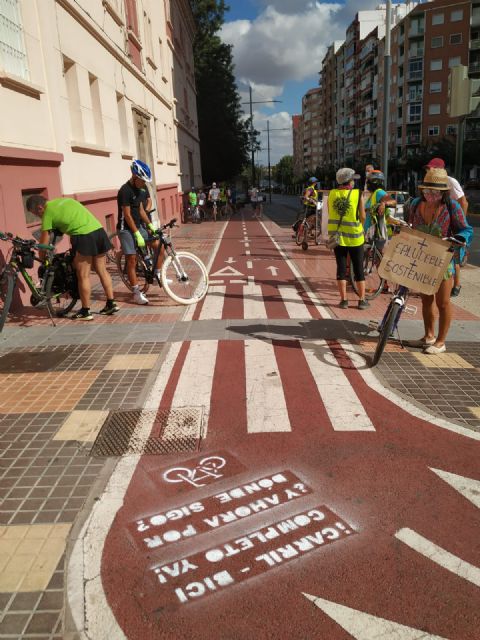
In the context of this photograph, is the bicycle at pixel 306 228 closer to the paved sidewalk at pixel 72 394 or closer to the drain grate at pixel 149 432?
the paved sidewalk at pixel 72 394

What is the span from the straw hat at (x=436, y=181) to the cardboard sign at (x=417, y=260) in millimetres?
497

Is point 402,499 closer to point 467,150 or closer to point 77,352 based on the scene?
point 77,352

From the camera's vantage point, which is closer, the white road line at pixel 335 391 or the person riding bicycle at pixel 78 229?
the white road line at pixel 335 391

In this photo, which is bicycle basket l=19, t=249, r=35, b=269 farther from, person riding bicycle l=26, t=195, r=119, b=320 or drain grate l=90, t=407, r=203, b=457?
drain grate l=90, t=407, r=203, b=457

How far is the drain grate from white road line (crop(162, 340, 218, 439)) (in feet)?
0.13

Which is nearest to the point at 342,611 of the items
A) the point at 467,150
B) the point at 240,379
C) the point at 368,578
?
the point at 368,578

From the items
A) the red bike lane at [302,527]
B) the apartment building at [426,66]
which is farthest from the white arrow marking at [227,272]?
the apartment building at [426,66]

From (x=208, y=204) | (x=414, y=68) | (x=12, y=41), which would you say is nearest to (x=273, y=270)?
(x=12, y=41)

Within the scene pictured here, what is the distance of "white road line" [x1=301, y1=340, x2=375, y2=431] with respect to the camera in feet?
14.4

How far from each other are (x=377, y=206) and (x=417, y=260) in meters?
3.92

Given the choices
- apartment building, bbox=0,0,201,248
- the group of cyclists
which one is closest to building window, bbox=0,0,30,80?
apartment building, bbox=0,0,201,248

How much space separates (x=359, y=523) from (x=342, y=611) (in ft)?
2.20

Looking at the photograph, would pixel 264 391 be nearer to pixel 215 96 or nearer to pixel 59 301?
pixel 59 301

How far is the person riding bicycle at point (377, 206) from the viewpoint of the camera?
9.06 metres
